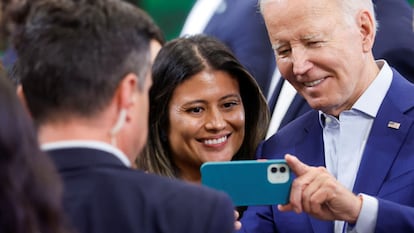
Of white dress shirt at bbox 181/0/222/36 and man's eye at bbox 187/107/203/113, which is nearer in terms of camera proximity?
man's eye at bbox 187/107/203/113

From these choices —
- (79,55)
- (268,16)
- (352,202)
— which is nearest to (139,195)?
(79,55)

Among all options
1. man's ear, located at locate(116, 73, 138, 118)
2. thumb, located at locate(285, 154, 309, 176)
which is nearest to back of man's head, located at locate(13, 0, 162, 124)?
man's ear, located at locate(116, 73, 138, 118)

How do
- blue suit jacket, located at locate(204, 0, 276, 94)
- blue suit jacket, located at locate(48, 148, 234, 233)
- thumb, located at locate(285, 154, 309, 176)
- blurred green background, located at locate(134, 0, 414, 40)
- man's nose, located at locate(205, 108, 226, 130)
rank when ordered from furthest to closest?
1. blurred green background, located at locate(134, 0, 414, 40)
2. blue suit jacket, located at locate(204, 0, 276, 94)
3. man's nose, located at locate(205, 108, 226, 130)
4. thumb, located at locate(285, 154, 309, 176)
5. blue suit jacket, located at locate(48, 148, 234, 233)

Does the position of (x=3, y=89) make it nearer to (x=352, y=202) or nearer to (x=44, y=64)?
(x=44, y=64)

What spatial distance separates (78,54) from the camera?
1.68m

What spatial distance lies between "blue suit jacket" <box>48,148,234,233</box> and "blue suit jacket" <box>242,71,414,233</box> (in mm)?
845

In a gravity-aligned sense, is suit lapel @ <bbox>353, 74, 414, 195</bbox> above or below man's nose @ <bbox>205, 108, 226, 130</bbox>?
above

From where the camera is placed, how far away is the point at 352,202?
2.34 metres

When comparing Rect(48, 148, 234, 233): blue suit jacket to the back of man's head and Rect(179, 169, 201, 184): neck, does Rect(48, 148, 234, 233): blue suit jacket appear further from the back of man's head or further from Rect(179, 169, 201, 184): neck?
Rect(179, 169, 201, 184): neck

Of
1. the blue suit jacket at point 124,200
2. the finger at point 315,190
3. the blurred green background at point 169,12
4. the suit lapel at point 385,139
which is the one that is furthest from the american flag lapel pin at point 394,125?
the blurred green background at point 169,12

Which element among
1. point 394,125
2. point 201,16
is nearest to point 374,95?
point 394,125

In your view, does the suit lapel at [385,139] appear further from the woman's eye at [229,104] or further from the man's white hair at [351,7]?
the woman's eye at [229,104]

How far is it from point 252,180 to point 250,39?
1.35m

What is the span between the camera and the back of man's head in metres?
1.66
